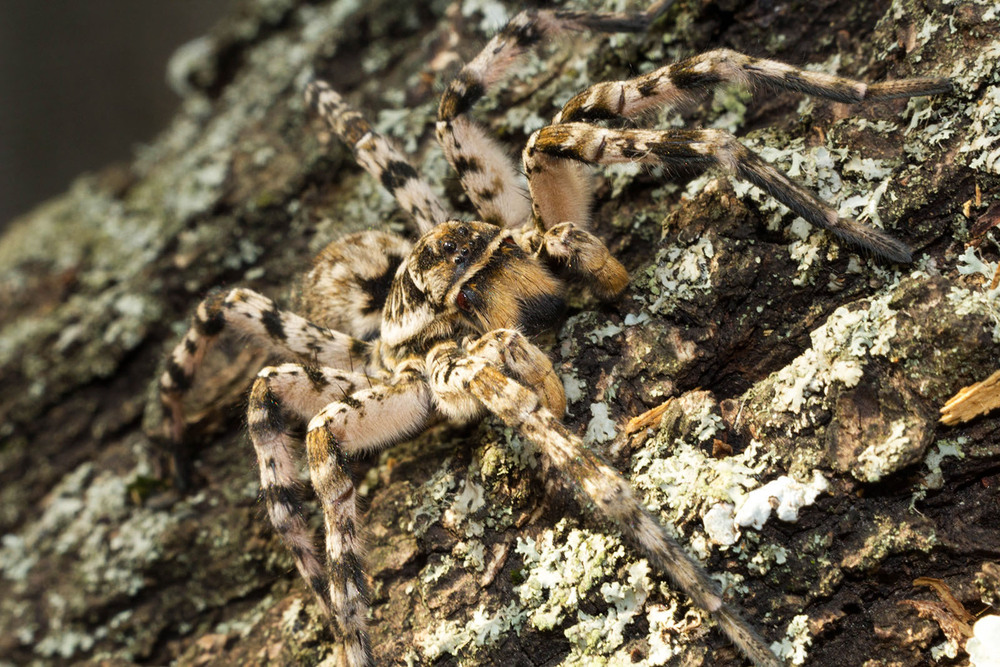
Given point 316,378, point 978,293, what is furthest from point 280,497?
point 978,293

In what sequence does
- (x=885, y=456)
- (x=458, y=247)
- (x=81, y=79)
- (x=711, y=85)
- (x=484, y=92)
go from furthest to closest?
(x=81, y=79)
(x=484, y=92)
(x=458, y=247)
(x=711, y=85)
(x=885, y=456)

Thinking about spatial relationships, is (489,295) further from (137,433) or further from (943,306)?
(137,433)

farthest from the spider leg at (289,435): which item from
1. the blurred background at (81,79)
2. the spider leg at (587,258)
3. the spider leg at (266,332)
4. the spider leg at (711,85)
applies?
the blurred background at (81,79)

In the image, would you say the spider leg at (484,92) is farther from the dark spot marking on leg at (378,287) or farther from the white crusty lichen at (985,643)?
the white crusty lichen at (985,643)

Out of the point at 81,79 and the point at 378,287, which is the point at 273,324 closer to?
the point at 378,287

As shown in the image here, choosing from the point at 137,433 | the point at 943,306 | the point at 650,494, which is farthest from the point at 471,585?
the point at 137,433

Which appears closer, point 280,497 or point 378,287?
point 280,497
